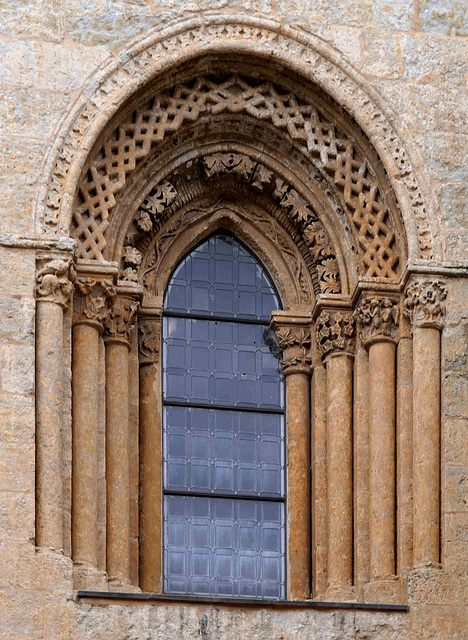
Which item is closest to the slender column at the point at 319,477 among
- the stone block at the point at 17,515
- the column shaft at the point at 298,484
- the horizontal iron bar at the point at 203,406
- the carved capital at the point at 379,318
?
the column shaft at the point at 298,484

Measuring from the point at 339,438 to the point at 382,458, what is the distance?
1.73 feet

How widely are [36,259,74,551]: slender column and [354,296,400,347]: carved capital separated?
248 cm

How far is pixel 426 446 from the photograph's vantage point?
1864 cm

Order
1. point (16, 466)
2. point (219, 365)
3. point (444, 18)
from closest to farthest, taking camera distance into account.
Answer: point (16, 466)
point (219, 365)
point (444, 18)

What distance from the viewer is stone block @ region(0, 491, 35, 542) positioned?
58.1 ft

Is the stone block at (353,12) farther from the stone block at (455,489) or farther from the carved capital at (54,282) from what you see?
the stone block at (455,489)

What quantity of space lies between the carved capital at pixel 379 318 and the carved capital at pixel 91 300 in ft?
6.90

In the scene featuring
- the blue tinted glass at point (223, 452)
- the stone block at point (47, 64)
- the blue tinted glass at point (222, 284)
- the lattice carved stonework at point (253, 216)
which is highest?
the stone block at point (47, 64)

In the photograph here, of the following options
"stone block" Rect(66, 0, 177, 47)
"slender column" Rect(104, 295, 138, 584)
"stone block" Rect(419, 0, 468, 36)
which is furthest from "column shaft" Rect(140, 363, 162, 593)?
"stone block" Rect(419, 0, 468, 36)

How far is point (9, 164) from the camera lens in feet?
61.8

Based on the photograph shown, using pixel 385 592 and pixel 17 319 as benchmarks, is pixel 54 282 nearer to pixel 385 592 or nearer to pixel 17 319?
pixel 17 319

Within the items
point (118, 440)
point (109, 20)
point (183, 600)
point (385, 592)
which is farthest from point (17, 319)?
point (385, 592)

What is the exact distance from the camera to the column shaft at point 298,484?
19188mm

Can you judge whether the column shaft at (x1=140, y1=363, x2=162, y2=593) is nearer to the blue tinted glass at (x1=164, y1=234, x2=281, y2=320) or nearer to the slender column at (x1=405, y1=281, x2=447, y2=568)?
the blue tinted glass at (x1=164, y1=234, x2=281, y2=320)
